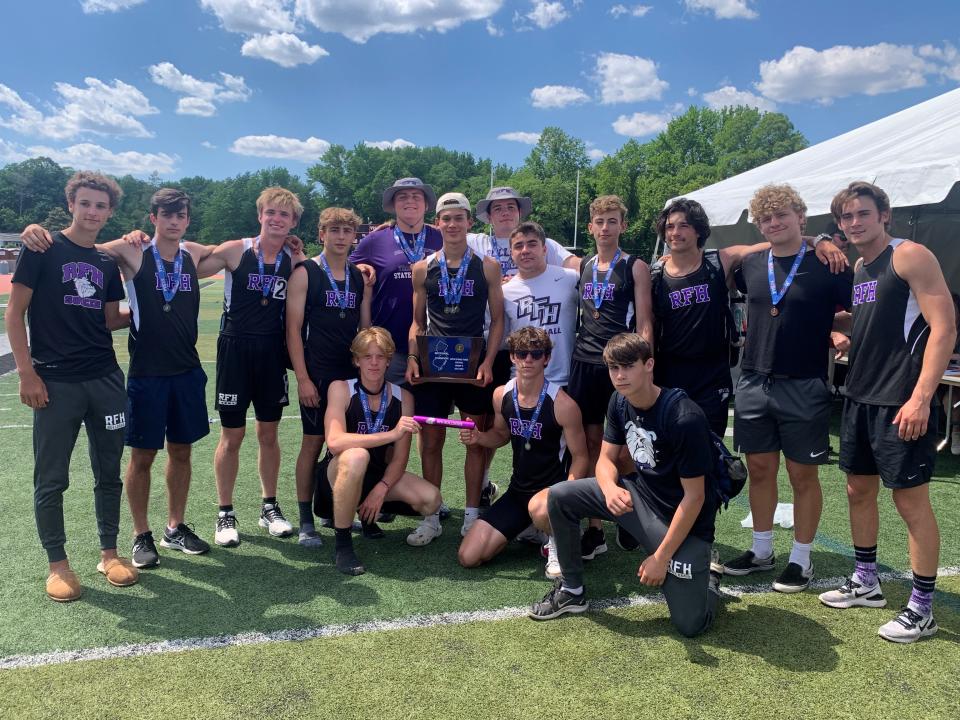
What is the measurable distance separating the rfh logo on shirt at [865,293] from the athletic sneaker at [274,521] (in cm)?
361

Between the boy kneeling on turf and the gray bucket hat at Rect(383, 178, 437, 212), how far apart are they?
2206 millimetres

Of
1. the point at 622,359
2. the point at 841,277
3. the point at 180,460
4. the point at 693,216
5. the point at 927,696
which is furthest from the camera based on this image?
the point at 180,460

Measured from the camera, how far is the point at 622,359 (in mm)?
3035

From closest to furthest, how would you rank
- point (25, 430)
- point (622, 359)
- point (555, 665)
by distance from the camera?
point (555, 665) < point (622, 359) < point (25, 430)

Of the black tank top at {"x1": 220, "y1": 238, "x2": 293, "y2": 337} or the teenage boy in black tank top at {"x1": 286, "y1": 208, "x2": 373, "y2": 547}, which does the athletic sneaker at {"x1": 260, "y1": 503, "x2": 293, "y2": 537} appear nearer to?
the teenage boy in black tank top at {"x1": 286, "y1": 208, "x2": 373, "y2": 547}

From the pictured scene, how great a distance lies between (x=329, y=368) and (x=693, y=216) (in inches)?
94.8

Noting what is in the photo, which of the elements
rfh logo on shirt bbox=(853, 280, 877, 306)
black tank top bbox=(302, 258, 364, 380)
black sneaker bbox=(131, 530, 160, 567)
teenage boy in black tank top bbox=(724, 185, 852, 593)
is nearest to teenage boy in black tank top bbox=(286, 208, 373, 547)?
black tank top bbox=(302, 258, 364, 380)

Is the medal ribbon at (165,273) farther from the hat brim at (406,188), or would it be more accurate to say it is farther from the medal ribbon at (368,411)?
the hat brim at (406,188)

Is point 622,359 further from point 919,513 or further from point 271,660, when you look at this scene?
point 271,660

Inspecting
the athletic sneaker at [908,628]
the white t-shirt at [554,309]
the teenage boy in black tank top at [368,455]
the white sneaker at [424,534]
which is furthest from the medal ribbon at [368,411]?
the athletic sneaker at [908,628]

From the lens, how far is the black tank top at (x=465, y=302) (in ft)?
13.7

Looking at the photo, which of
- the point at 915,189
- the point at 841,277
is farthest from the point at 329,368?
the point at 915,189

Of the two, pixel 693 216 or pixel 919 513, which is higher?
pixel 693 216

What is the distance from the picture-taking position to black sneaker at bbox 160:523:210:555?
13.1 ft
